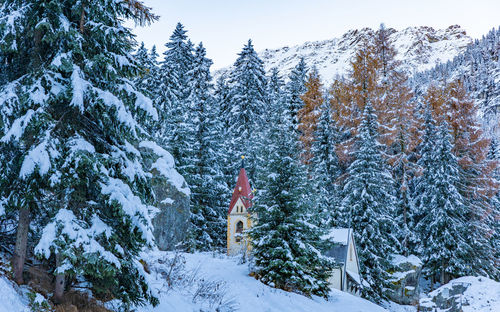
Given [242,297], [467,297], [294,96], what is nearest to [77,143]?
[242,297]

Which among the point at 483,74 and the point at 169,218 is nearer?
the point at 169,218

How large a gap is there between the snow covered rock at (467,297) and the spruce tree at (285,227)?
7.80 m

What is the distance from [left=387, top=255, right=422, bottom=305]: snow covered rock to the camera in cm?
3072

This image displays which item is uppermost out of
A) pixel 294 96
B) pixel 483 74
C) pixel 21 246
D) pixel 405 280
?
pixel 483 74

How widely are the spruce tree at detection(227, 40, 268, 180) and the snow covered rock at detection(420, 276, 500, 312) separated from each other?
79.3 ft

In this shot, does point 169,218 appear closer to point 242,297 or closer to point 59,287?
point 242,297

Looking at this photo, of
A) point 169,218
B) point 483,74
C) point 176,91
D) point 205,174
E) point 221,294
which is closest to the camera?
point 221,294

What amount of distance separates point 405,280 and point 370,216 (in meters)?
7.52

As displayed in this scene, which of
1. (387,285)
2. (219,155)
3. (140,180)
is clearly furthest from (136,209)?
(219,155)

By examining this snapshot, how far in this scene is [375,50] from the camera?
37.6 m

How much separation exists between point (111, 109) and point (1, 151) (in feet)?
6.17

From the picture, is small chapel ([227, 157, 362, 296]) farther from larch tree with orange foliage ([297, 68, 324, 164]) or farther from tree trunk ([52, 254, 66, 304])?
tree trunk ([52, 254, 66, 304])

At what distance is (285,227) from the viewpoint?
16016 millimetres

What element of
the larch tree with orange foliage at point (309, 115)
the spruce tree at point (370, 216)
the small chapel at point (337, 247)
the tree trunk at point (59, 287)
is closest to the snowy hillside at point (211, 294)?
the tree trunk at point (59, 287)
